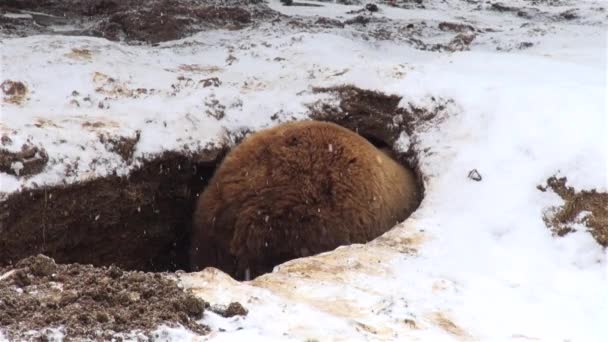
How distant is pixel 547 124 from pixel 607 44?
3814mm

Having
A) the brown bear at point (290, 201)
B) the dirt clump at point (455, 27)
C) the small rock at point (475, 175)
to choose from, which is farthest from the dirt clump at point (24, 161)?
the dirt clump at point (455, 27)

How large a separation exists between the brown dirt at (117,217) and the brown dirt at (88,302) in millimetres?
1744

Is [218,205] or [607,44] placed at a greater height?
[607,44]

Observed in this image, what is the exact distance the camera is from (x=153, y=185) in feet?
17.5

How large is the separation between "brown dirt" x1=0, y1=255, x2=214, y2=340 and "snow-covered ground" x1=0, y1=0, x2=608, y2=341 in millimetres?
132

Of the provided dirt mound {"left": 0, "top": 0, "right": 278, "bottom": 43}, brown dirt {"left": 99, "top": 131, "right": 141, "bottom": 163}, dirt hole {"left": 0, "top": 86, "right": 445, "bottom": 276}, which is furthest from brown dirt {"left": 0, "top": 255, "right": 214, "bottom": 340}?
dirt mound {"left": 0, "top": 0, "right": 278, "bottom": 43}

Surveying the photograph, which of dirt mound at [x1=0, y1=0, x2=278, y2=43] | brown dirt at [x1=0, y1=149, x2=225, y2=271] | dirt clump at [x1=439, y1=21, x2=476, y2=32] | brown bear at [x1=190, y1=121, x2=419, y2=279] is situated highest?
dirt clump at [x1=439, y1=21, x2=476, y2=32]

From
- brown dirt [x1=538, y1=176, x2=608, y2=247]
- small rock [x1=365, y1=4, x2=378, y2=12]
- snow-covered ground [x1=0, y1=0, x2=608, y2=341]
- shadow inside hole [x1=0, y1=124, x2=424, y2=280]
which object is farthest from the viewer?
small rock [x1=365, y1=4, x2=378, y2=12]

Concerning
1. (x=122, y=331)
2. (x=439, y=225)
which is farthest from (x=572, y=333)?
(x=122, y=331)

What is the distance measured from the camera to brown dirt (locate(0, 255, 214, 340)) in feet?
8.32

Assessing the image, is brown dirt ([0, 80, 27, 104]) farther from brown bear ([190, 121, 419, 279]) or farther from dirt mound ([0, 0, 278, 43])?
dirt mound ([0, 0, 278, 43])

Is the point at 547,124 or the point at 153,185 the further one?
the point at 153,185

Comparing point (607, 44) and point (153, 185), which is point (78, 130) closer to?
point (153, 185)

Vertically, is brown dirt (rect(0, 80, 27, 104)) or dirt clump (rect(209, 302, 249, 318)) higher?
brown dirt (rect(0, 80, 27, 104))
